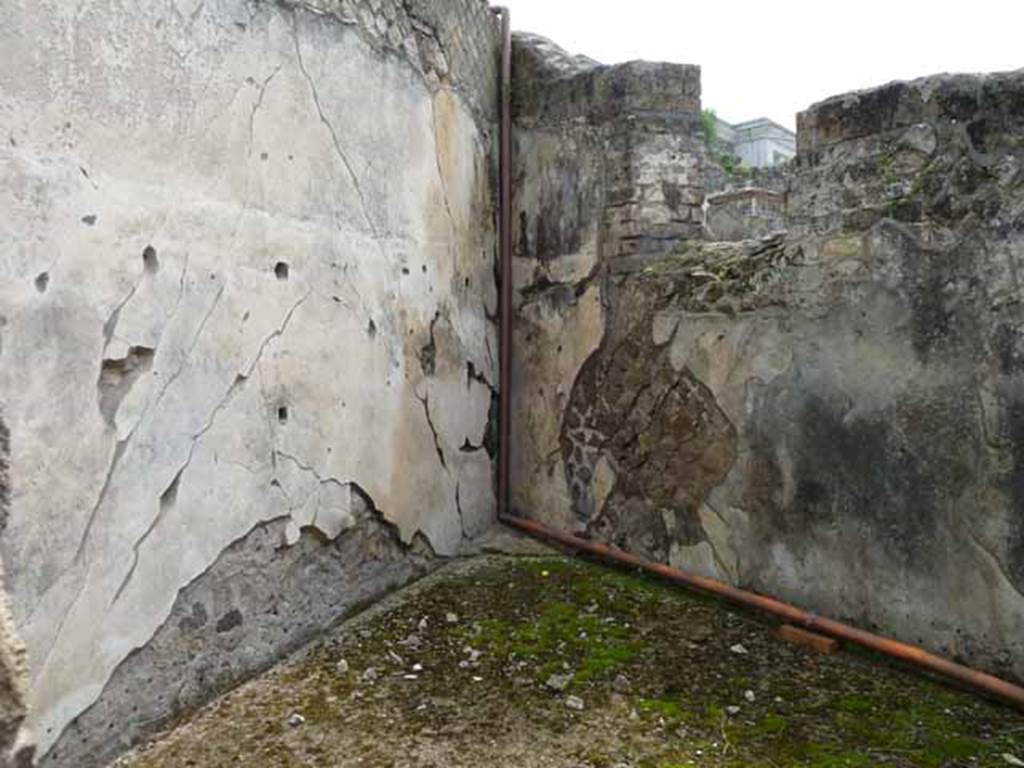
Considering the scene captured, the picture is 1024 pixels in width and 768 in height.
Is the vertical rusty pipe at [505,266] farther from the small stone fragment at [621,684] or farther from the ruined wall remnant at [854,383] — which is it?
the small stone fragment at [621,684]

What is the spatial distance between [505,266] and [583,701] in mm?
1713

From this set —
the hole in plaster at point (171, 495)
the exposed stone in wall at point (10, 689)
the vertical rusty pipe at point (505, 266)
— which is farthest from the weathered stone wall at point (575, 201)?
the exposed stone in wall at point (10, 689)

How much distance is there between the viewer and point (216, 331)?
2059mm

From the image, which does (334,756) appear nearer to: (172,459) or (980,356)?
(172,459)

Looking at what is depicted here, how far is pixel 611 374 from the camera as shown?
2.93m

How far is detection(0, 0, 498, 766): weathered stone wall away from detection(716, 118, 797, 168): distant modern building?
8.10 metres

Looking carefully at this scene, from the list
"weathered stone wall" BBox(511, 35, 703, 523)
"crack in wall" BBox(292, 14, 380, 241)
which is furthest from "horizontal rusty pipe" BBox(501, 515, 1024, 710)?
"crack in wall" BBox(292, 14, 380, 241)

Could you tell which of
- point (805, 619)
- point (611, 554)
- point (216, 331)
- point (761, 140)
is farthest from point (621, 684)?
point (761, 140)

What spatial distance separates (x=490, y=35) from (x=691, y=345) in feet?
4.65

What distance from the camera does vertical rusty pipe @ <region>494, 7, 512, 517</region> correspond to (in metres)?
3.23

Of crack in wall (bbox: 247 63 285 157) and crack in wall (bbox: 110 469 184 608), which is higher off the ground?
crack in wall (bbox: 247 63 285 157)

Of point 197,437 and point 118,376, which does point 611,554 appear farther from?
point 118,376

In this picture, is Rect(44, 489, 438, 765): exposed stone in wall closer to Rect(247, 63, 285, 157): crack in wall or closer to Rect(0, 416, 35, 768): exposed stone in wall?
Rect(247, 63, 285, 157): crack in wall

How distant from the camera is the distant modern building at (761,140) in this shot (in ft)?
33.9
